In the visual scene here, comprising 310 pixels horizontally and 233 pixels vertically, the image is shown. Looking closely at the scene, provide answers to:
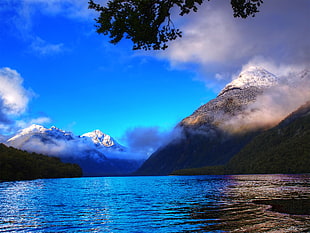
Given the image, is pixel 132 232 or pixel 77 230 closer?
pixel 132 232

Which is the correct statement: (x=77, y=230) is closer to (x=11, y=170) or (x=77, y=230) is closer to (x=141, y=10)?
(x=141, y=10)

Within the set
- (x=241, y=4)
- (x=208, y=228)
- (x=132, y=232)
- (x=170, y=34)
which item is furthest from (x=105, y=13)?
(x=208, y=228)

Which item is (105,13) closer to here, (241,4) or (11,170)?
(241,4)

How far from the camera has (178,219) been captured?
26.9m

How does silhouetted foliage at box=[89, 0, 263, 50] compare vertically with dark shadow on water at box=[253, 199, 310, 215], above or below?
above

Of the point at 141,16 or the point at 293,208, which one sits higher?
the point at 141,16

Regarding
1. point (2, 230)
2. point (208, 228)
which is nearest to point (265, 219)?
point (208, 228)

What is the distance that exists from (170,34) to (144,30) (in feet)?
7.87

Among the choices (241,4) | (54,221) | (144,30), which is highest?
(241,4)

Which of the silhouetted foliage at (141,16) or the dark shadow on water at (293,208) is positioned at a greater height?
the silhouetted foliage at (141,16)

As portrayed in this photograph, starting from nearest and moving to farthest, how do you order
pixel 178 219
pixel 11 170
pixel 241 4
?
1. pixel 241 4
2. pixel 178 219
3. pixel 11 170

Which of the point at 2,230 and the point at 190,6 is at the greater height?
the point at 190,6

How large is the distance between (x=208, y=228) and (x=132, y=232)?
17.5 ft

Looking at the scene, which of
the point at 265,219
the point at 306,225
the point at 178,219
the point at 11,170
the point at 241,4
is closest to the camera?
the point at 306,225
